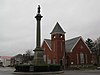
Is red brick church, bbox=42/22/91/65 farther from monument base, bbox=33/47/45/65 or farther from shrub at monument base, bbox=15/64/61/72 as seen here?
shrub at monument base, bbox=15/64/61/72

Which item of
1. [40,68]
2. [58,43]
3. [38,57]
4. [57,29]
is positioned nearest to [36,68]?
[40,68]

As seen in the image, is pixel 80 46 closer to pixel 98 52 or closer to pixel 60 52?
pixel 60 52

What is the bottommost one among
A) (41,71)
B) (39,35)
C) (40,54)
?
(41,71)

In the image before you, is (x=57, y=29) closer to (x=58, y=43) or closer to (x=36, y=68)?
(x=58, y=43)

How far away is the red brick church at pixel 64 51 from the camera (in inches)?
2470

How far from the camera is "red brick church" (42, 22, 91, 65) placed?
62750 mm

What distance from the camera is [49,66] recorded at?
→ 34.9 m

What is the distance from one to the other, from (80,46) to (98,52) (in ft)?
62.9

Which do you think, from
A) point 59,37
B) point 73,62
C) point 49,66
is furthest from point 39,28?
point 73,62

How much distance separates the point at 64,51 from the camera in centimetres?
6356

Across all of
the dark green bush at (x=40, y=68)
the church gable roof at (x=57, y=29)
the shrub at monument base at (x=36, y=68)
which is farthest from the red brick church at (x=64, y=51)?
the dark green bush at (x=40, y=68)

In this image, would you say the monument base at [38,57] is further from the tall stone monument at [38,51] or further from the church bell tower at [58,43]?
the church bell tower at [58,43]

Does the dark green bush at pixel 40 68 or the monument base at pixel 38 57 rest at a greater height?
the monument base at pixel 38 57

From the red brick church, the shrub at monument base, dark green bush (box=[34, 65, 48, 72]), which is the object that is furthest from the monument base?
the red brick church
